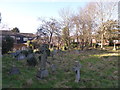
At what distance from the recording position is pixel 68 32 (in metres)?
22.9

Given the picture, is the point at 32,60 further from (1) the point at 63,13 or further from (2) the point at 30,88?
(1) the point at 63,13

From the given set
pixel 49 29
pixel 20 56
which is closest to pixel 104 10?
pixel 49 29

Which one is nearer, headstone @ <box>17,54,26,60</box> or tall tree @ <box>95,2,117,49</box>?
headstone @ <box>17,54,26,60</box>

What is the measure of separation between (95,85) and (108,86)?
20.8 inches

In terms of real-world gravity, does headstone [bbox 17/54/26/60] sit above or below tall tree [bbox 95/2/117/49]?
below

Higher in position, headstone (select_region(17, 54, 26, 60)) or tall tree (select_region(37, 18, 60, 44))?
tall tree (select_region(37, 18, 60, 44))

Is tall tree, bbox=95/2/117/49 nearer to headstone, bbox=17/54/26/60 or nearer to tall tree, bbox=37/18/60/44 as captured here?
tall tree, bbox=37/18/60/44

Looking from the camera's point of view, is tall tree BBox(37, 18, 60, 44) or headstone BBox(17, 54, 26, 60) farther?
tall tree BBox(37, 18, 60, 44)

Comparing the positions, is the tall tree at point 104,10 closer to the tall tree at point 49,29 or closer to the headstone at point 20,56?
the tall tree at point 49,29

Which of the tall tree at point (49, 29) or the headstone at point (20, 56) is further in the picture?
the tall tree at point (49, 29)

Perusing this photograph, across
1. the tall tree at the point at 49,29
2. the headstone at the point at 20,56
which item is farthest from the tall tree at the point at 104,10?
the headstone at the point at 20,56

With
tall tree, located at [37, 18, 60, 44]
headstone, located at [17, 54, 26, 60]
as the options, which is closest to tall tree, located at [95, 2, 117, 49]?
tall tree, located at [37, 18, 60, 44]

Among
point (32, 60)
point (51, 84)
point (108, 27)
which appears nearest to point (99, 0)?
point (108, 27)

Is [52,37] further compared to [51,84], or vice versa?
[52,37]
